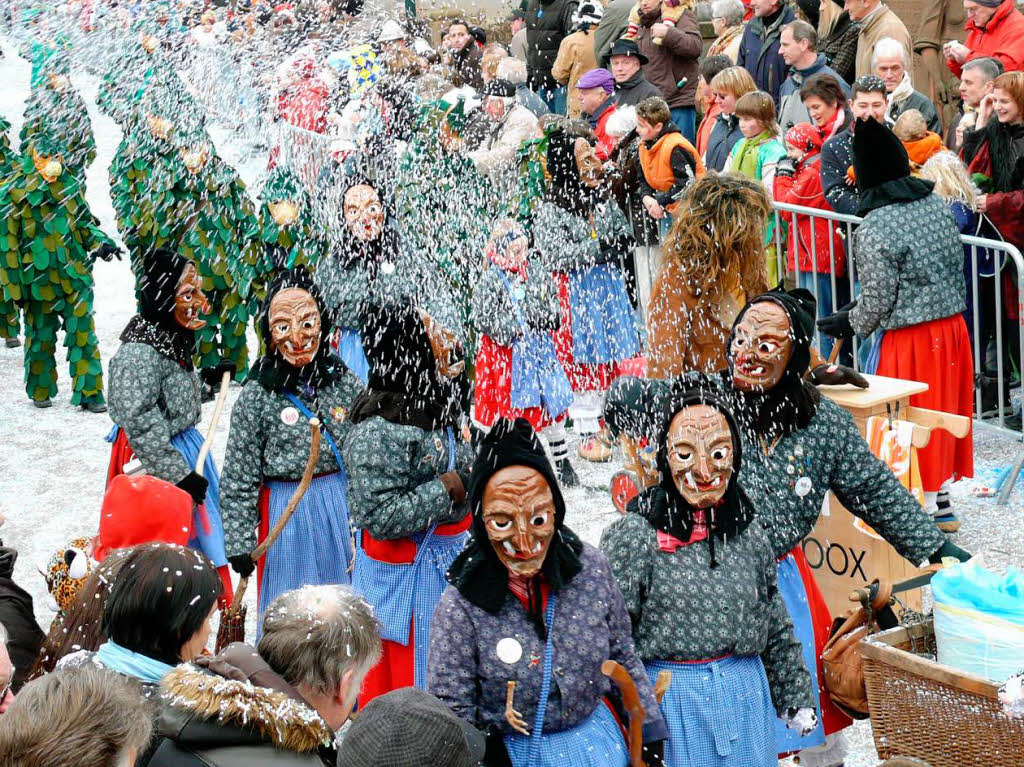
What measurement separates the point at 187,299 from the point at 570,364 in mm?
2925

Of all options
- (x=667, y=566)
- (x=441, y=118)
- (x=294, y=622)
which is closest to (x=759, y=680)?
(x=667, y=566)

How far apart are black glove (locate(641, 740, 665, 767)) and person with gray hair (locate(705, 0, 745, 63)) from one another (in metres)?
8.24

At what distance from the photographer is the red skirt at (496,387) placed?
25.1ft

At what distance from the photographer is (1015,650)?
3.32 meters

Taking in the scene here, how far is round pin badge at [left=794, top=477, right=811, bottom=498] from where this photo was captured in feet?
14.4

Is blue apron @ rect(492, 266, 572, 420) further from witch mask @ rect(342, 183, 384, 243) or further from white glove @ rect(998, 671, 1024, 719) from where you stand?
white glove @ rect(998, 671, 1024, 719)

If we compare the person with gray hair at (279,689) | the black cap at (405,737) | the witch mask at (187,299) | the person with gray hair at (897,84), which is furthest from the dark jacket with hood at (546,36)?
the black cap at (405,737)

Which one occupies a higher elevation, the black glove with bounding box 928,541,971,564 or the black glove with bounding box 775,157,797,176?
the black glove with bounding box 775,157,797,176

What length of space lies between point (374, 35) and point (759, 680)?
33.3 feet

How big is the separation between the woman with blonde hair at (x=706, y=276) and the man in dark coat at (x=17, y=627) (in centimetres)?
238

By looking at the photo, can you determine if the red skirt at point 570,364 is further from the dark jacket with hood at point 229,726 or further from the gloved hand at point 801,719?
the dark jacket with hood at point 229,726

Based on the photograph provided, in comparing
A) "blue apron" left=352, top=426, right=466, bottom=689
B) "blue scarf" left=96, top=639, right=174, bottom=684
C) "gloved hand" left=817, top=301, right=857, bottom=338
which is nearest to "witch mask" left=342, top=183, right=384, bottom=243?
"gloved hand" left=817, top=301, right=857, bottom=338

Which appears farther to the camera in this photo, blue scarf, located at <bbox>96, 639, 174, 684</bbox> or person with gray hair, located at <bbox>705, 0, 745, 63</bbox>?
person with gray hair, located at <bbox>705, 0, 745, 63</bbox>

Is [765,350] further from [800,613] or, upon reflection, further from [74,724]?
[74,724]
